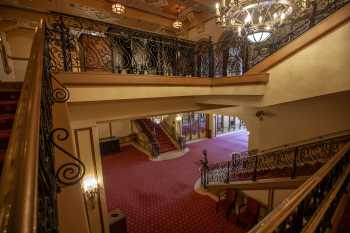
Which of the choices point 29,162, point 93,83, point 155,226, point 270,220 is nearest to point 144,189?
point 155,226

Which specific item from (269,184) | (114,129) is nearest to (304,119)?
(269,184)

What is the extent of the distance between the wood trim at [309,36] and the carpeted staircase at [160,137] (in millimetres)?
8159

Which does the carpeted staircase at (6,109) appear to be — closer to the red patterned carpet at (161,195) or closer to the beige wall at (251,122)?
the red patterned carpet at (161,195)

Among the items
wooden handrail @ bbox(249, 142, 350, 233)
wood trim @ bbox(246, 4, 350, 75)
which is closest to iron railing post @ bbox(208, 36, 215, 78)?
wood trim @ bbox(246, 4, 350, 75)

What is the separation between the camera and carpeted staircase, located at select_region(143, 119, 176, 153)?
1094 centimetres

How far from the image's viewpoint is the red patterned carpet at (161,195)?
16.6 ft

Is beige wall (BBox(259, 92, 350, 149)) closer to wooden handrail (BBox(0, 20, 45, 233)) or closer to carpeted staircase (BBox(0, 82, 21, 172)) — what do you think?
wooden handrail (BBox(0, 20, 45, 233))

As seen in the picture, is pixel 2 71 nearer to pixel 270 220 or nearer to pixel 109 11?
pixel 109 11

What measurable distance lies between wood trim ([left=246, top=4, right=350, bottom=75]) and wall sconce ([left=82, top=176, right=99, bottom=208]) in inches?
156

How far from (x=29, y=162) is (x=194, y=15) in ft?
28.2

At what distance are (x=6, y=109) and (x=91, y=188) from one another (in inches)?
88.2

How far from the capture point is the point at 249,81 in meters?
3.48

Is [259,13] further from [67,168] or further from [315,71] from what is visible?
[67,168]

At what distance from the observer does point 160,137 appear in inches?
462
